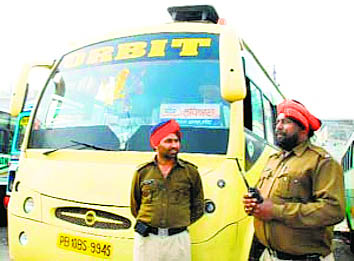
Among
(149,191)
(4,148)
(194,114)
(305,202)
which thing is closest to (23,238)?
(149,191)

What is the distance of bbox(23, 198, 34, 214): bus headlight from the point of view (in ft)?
15.2

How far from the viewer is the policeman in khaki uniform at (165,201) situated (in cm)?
377

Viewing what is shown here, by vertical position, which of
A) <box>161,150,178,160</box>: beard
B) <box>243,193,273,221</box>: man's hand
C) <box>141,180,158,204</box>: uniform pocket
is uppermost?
<box>161,150,178,160</box>: beard

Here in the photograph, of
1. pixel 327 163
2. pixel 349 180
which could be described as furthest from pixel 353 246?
pixel 327 163

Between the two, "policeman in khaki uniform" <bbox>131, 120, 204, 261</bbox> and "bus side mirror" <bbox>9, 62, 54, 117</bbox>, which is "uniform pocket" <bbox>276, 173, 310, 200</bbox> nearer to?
"policeman in khaki uniform" <bbox>131, 120, 204, 261</bbox>

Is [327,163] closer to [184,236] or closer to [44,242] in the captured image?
[184,236]

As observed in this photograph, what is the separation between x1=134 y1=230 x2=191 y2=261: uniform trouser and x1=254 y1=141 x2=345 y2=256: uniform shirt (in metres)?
0.59

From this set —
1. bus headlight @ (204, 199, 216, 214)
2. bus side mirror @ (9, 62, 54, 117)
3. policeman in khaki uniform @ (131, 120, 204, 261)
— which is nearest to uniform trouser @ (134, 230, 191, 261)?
policeman in khaki uniform @ (131, 120, 204, 261)

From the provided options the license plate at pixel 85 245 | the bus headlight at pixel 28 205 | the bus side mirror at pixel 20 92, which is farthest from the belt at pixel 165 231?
the bus side mirror at pixel 20 92

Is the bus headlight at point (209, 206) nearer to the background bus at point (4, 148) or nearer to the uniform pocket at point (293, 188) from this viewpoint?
the uniform pocket at point (293, 188)

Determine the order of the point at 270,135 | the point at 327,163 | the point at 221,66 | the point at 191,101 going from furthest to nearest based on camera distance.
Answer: the point at 270,135 < the point at 191,101 < the point at 221,66 < the point at 327,163

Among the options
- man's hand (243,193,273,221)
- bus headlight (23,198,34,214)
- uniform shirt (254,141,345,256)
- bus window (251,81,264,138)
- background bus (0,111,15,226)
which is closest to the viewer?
uniform shirt (254,141,345,256)

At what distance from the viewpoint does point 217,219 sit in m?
4.03

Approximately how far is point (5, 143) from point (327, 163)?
11.4 m
